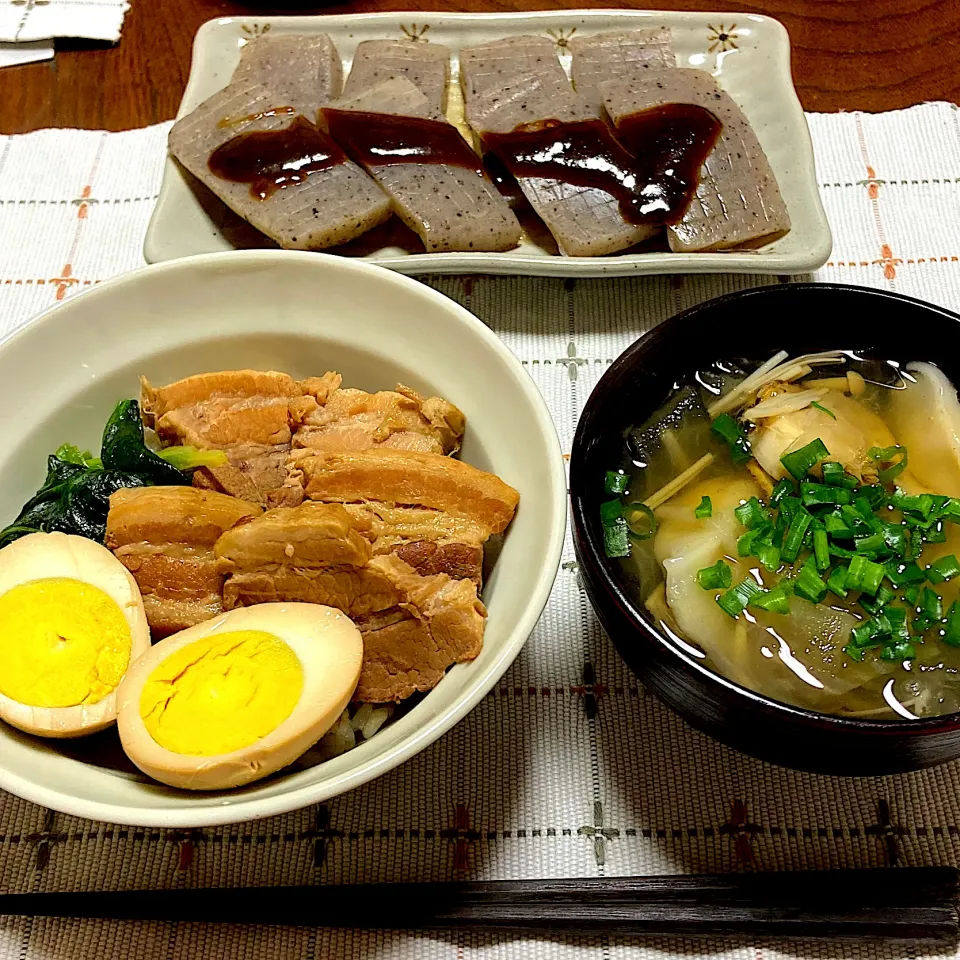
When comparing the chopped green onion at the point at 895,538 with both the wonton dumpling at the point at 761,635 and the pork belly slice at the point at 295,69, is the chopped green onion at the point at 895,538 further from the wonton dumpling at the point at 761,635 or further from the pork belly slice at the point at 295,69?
the pork belly slice at the point at 295,69

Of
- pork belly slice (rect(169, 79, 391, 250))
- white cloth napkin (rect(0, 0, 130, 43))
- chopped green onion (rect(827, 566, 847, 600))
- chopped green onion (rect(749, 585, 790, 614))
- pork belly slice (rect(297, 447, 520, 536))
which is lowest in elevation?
chopped green onion (rect(749, 585, 790, 614))

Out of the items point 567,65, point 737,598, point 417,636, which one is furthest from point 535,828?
point 567,65

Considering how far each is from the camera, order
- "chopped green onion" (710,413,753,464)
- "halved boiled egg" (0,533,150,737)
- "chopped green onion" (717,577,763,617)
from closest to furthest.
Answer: "halved boiled egg" (0,533,150,737) → "chopped green onion" (717,577,763,617) → "chopped green onion" (710,413,753,464)

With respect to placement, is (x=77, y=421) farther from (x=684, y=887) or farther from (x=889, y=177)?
(x=889, y=177)

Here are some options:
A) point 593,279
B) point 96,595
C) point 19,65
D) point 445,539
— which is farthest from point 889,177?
point 19,65

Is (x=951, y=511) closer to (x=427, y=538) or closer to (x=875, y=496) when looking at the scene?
(x=875, y=496)

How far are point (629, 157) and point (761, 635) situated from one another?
141 centimetres

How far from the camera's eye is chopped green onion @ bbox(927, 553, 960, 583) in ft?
4.50

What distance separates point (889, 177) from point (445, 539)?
71.4 inches

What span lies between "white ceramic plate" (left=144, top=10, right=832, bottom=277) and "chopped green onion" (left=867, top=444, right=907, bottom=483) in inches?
27.0

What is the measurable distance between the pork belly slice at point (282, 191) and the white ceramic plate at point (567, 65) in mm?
81

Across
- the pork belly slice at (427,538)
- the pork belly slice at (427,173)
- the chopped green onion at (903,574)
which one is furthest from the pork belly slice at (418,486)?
the pork belly slice at (427,173)

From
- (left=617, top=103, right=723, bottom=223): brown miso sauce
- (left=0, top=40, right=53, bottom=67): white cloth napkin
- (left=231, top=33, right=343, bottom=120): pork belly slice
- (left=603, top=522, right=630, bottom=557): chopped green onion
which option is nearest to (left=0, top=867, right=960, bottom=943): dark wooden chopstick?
(left=603, top=522, right=630, bottom=557): chopped green onion

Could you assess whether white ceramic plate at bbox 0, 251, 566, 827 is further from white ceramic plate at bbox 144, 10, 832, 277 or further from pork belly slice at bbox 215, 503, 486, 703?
white ceramic plate at bbox 144, 10, 832, 277
